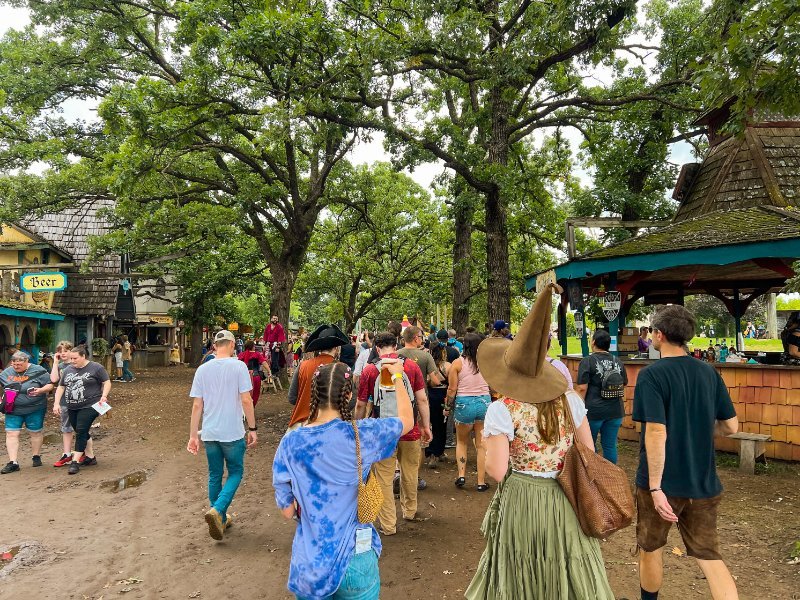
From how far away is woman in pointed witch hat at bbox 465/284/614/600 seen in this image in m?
2.89

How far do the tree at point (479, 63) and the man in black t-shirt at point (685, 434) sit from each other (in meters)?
7.90

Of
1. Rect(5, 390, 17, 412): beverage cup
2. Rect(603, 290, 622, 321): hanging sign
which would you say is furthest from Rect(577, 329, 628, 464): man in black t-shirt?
Rect(5, 390, 17, 412): beverage cup

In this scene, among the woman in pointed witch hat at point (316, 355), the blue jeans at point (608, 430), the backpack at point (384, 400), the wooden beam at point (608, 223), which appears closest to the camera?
the woman in pointed witch hat at point (316, 355)

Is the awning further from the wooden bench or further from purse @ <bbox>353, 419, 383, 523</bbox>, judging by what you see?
the wooden bench

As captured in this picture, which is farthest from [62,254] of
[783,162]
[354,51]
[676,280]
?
[783,162]

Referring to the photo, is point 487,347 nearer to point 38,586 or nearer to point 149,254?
point 38,586

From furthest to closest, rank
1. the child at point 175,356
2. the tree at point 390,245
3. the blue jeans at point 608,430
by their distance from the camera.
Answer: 1. the child at point 175,356
2. the tree at point 390,245
3. the blue jeans at point 608,430

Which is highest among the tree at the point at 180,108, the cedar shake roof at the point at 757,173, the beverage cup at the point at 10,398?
the tree at the point at 180,108

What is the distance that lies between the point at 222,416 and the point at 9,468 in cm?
542

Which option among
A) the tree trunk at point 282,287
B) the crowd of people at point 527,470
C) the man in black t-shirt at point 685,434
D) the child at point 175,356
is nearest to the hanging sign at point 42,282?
the tree trunk at point 282,287

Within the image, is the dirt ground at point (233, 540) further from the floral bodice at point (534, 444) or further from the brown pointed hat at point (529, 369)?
the brown pointed hat at point (529, 369)

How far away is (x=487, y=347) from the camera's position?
10.7ft

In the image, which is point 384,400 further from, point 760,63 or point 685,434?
point 760,63

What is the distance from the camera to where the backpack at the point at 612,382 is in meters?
6.79
